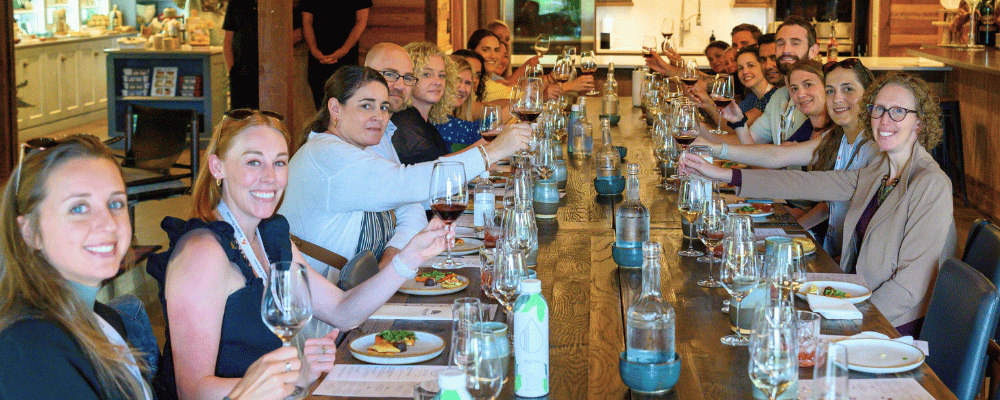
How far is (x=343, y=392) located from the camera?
5.32 ft

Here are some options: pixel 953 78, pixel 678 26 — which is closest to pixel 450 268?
pixel 953 78

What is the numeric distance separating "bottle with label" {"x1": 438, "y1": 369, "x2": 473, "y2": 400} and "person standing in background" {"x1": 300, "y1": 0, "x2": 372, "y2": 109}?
20.0 feet

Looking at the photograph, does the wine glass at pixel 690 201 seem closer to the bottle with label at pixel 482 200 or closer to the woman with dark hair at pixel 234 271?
the bottle with label at pixel 482 200

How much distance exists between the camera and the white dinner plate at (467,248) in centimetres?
263

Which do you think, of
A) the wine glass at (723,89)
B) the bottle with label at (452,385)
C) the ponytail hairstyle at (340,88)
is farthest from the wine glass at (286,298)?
the wine glass at (723,89)

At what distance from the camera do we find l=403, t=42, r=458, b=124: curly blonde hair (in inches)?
168

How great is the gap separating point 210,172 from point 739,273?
1.11 metres

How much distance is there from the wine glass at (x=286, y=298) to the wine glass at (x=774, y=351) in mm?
697

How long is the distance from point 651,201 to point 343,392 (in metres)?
2.00

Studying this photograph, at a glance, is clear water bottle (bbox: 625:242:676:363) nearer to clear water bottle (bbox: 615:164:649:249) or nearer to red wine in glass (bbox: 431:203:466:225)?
red wine in glass (bbox: 431:203:466:225)

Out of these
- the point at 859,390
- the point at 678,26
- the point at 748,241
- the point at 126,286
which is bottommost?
the point at 126,286

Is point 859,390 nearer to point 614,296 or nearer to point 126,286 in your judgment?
point 614,296

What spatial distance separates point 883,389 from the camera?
1.65 m

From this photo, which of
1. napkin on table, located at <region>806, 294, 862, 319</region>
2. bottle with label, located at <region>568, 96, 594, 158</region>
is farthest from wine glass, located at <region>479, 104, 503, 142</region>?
napkin on table, located at <region>806, 294, 862, 319</region>
